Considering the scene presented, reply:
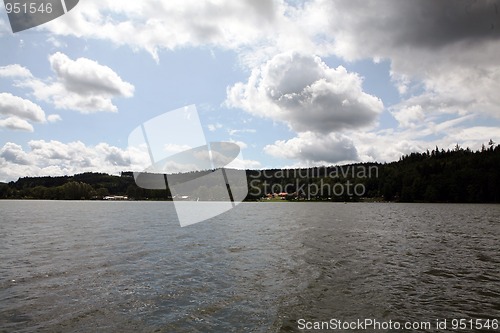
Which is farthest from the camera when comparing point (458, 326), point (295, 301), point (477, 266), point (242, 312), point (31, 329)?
point (477, 266)

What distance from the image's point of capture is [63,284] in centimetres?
1822

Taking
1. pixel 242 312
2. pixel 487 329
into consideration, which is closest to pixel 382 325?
pixel 487 329

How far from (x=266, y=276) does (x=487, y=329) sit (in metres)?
11.1

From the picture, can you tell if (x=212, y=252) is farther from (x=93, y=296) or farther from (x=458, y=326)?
(x=458, y=326)

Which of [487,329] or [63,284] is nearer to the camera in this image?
[487,329]

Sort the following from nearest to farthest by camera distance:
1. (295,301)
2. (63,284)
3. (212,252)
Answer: (295,301), (63,284), (212,252)

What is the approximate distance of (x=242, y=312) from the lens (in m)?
14.2

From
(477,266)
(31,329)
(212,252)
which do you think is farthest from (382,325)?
(212,252)

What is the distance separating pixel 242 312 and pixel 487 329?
922cm

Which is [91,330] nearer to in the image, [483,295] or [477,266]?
[483,295]

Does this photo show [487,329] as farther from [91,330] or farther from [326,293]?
[91,330]

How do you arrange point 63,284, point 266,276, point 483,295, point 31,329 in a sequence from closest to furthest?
1. point 31,329
2. point 483,295
3. point 63,284
4. point 266,276

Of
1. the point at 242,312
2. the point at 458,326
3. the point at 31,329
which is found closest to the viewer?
the point at 31,329

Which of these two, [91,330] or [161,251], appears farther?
[161,251]
